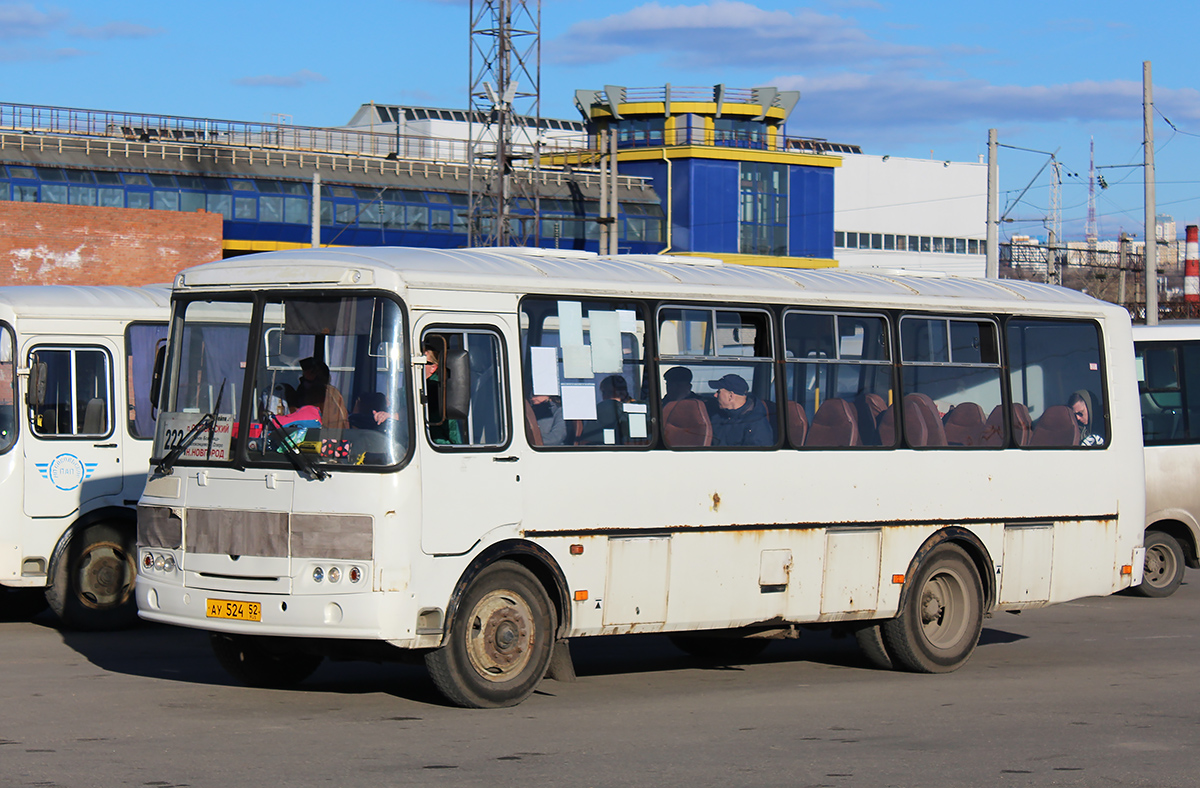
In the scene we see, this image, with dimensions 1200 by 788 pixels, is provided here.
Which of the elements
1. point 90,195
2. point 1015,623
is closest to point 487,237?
point 90,195

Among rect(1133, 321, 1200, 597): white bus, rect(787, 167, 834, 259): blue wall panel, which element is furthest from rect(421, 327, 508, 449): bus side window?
rect(787, 167, 834, 259): blue wall panel

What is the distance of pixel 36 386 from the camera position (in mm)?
13844

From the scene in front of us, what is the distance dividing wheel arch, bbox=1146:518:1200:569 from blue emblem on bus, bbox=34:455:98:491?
11.3 metres

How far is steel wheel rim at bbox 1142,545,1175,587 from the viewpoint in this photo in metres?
17.9

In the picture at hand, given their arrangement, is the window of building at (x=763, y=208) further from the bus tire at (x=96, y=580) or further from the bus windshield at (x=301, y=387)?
the bus windshield at (x=301, y=387)

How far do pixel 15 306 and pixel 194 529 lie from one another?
516 cm

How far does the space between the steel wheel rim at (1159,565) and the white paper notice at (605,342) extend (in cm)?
971

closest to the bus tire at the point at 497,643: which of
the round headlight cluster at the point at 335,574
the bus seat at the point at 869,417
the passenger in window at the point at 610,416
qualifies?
the round headlight cluster at the point at 335,574

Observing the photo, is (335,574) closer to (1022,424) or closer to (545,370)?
(545,370)

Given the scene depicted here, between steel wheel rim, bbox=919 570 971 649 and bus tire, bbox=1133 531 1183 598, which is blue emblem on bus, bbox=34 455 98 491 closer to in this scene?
steel wheel rim, bbox=919 570 971 649

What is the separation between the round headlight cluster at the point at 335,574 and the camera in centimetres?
914

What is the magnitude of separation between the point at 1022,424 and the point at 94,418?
796 centimetres

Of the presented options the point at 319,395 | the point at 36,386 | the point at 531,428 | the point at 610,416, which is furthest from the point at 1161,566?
the point at 36,386

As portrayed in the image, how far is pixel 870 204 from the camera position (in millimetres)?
99188
